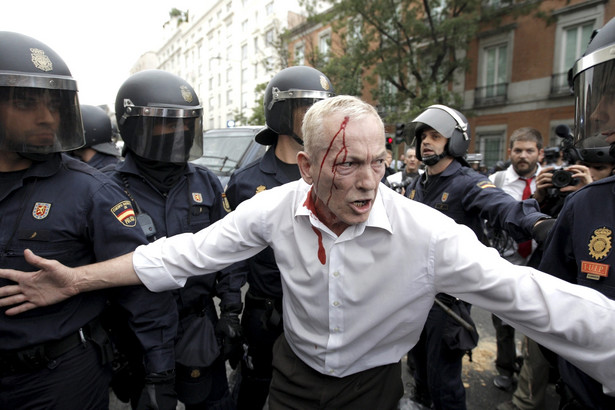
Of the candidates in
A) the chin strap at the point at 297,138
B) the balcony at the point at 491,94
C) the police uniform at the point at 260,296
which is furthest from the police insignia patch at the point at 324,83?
the balcony at the point at 491,94

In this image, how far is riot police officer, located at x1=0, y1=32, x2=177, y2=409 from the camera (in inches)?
58.9

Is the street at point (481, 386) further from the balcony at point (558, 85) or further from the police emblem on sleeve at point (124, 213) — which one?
the balcony at point (558, 85)

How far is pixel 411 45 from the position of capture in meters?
17.9

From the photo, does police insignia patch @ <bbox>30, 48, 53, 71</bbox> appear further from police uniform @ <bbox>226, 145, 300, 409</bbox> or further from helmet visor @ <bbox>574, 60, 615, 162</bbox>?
helmet visor @ <bbox>574, 60, 615, 162</bbox>

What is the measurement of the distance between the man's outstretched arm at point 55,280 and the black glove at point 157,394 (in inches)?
18.9

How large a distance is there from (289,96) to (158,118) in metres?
0.85

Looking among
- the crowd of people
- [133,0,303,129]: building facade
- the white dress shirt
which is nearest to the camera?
the white dress shirt

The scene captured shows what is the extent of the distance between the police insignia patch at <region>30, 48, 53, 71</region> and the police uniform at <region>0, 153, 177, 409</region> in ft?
1.22

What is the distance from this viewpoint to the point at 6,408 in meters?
1.49

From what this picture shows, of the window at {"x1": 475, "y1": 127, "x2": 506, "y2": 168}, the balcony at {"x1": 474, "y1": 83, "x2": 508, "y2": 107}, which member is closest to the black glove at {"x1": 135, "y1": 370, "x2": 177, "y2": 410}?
the window at {"x1": 475, "y1": 127, "x2": 506, "y2": 168}

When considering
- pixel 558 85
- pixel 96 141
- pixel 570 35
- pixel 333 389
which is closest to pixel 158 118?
pixel 333 389

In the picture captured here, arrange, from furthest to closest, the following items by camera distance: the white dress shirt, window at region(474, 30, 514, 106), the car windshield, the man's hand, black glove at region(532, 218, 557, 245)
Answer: window at region(474, 30, 514, 106) → the car windshield → black glove at region(532, 218, 557, 245) → the man's hand → the white dress shirt

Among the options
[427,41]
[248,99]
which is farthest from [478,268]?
[248,99]

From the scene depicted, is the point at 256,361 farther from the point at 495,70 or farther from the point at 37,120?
the point at 495,70
